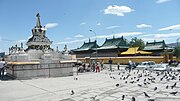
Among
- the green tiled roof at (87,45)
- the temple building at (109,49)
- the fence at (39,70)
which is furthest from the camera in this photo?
the green tiled roof at (87,45)

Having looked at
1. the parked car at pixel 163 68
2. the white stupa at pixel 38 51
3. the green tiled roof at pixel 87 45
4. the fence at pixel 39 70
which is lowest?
Result: the parked car at pixel 163 68

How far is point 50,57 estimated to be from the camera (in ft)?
73.3

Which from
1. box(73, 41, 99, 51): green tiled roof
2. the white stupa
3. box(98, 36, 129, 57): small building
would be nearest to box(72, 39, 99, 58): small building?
box(73, 41, 99, 51): green tiled roof

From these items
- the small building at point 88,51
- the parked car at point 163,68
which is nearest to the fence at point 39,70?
the parked car at point 163,68

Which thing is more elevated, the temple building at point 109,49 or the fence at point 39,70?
the temple building at point 109,49

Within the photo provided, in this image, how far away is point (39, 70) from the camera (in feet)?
65.6

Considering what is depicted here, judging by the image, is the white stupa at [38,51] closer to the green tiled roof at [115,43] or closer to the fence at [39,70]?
the fence at [39,70]

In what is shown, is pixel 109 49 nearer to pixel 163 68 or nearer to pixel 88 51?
pixel 88 51

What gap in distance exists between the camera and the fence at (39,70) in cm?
1883

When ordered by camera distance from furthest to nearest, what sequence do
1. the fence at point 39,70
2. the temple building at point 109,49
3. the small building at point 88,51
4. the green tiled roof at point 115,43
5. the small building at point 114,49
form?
1. the small building at point 88,51
2. the green tiled roof at point 115,43
3. the temple building at point 109,49
4. the small building at point 114,49
5. the fence at point 39,70

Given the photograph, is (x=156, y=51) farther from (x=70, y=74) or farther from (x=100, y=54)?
(x=70, y=74)

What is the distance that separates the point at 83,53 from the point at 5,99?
59.3m

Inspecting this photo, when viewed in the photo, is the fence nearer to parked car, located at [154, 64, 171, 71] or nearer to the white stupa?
the white stupa

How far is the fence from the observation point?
61.8ft
